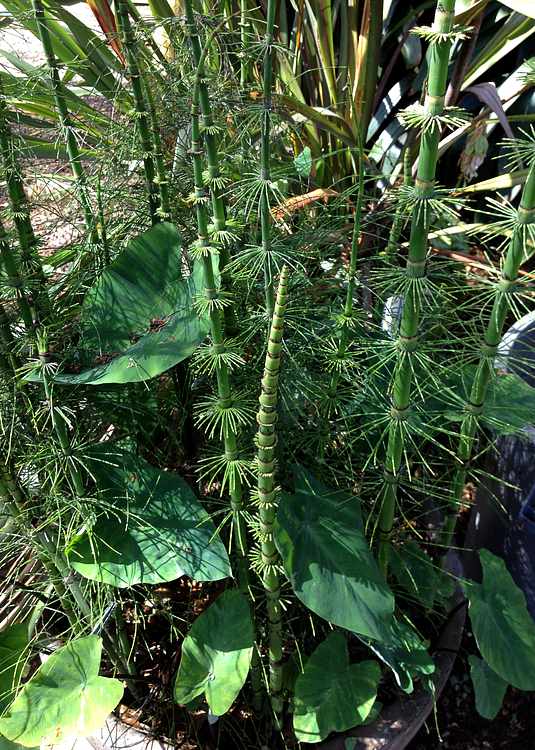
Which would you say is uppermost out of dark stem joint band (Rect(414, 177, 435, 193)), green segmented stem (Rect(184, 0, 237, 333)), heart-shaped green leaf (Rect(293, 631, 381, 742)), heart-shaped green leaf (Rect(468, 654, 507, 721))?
green segmented stem (Rect(184, 0, 237, 333))

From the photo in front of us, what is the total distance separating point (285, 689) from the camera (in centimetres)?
129

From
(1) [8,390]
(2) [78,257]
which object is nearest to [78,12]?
(2) [78,257]

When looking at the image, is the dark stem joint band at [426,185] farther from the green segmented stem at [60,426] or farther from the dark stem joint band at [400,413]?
the green segmented stem at [60,426]

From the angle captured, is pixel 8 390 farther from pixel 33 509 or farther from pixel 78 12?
pixel 78 12

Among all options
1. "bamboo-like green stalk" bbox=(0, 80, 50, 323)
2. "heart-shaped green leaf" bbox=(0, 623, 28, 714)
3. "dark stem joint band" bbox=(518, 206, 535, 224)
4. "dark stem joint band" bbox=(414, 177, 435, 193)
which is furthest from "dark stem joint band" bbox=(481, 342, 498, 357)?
"heart-shaped green leaf" bbox=(0, 623, 28, 714)

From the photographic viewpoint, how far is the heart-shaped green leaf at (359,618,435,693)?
1.15m

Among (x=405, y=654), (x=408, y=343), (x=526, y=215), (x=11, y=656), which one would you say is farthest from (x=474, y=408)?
(x=11, y=656)

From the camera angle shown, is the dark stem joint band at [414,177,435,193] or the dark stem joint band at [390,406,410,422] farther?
the dark stem joint band at [390,406,410,422]

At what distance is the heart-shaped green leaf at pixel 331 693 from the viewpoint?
1142 mm

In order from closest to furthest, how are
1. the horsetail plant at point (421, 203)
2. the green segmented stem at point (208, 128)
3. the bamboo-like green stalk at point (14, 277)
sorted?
the horsetail plant at point (421, 203)
the green segmented stem at point (208, 128)
the bamboo-like green stalk at point (14, 277)

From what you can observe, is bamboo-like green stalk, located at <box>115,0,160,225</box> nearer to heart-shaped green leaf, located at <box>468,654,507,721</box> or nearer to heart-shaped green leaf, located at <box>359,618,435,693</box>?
heart-shaped green leaf, located at <box>359,618,435,693</box>

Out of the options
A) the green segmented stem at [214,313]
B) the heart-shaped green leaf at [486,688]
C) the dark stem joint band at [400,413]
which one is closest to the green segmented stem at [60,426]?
the green segmented stem at [214,313]

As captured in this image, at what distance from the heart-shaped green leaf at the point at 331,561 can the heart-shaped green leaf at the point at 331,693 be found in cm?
18

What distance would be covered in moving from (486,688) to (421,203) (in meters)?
0.97
